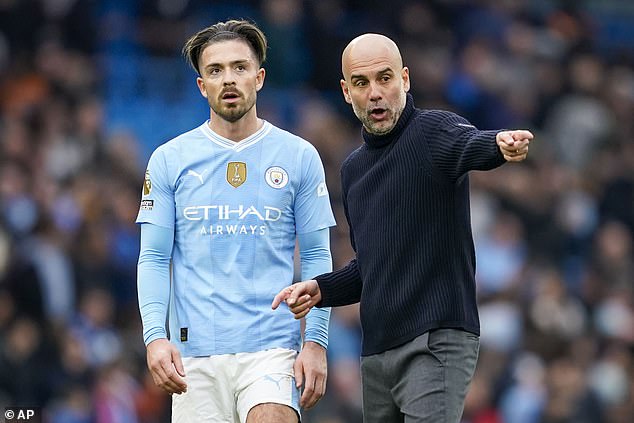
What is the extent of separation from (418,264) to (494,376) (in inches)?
283

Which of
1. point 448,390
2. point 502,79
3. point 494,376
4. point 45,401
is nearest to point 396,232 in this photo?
point 448,390

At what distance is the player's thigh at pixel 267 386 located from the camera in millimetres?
6555

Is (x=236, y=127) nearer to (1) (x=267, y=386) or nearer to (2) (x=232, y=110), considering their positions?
(2) (x=232, y=110)

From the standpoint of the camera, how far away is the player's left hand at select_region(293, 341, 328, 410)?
6645 mm

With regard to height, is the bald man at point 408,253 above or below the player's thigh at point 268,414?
above

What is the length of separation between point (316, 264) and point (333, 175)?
7.84 meters

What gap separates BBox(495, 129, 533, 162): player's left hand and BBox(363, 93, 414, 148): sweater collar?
77 cm

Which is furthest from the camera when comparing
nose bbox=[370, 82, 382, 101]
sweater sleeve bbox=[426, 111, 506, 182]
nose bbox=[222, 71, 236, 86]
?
nose bbox=[222, 71, 236, 86]

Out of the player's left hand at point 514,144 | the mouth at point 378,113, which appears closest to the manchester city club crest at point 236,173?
the mouth at point 378,113

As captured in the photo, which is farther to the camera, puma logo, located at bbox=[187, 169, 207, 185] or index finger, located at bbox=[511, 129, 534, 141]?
puma logo, located at bbox=[187, 169, 207, 185]

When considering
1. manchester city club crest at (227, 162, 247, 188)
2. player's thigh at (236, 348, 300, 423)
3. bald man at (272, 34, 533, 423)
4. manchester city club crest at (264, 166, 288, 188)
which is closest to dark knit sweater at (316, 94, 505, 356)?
bald man at (272, 34, 533, 423)

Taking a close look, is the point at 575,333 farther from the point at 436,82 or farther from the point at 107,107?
the point at 107,107

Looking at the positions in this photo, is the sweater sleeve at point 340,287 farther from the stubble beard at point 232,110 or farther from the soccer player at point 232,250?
the stubble beard at point 232,110

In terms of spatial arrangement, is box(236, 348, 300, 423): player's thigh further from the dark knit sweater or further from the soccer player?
the dark knit sweater
